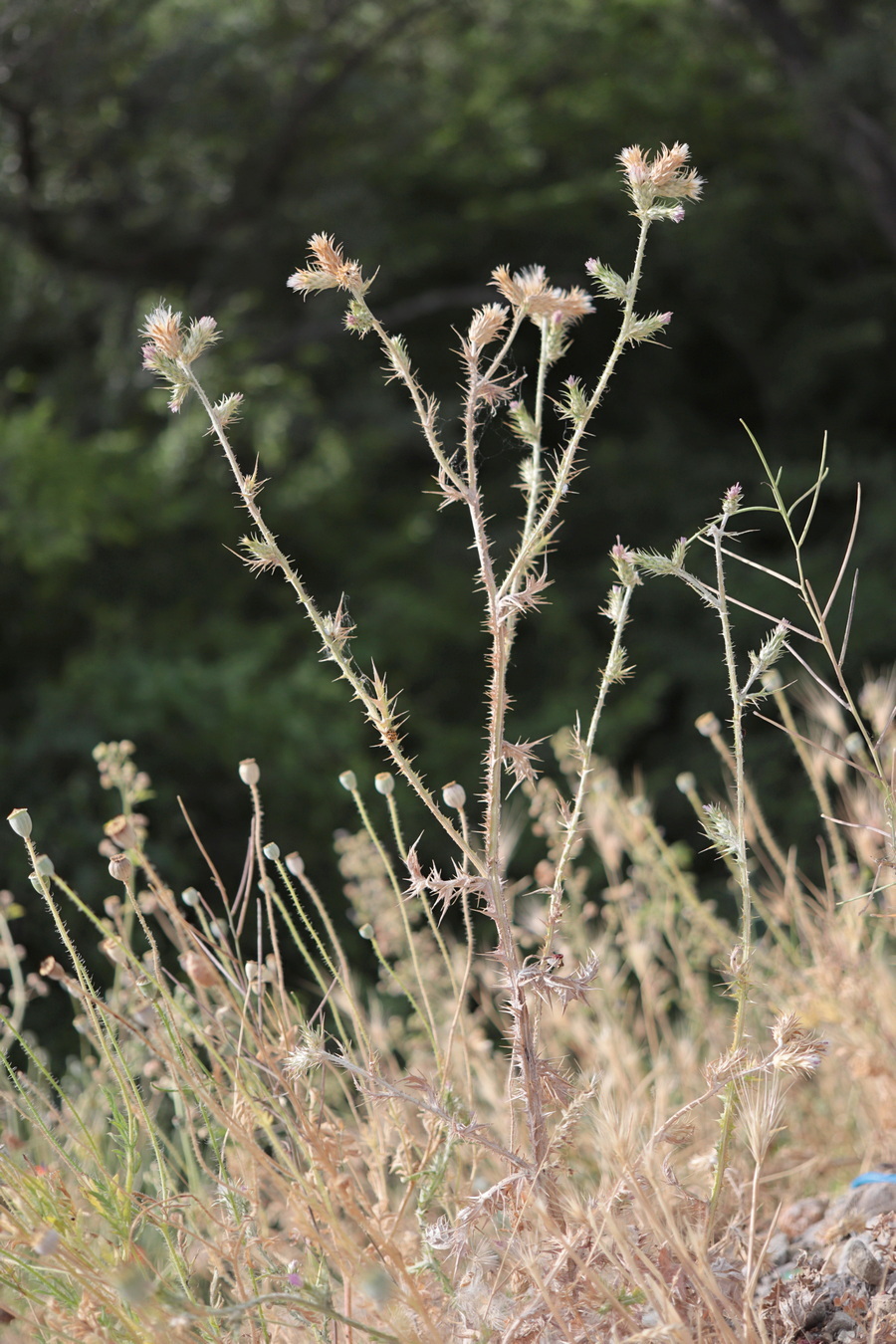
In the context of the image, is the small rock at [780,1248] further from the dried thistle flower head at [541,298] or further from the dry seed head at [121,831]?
the dried thistle flower head at [541,298]

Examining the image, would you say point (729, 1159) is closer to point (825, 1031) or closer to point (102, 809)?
point (825, 1031)

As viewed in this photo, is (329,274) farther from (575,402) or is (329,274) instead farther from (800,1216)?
(800,1216)

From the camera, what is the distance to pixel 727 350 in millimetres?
7270

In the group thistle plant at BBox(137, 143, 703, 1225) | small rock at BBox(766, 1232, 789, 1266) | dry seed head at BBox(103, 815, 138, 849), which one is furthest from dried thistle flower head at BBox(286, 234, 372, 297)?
small rock at BBox(766, 1232, 789, 1266)

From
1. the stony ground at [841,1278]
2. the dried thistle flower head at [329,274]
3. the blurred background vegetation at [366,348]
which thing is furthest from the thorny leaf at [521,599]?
the blurred background vegetation at [366,348]

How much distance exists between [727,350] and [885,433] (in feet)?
3.53

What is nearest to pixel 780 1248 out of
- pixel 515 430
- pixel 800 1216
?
pixel 800 1216

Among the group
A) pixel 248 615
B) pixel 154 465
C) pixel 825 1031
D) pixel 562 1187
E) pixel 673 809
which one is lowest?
pixel 673 809

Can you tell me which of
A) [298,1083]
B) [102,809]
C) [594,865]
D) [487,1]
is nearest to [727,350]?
[487,1]

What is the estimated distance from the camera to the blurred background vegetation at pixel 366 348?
14.4ft

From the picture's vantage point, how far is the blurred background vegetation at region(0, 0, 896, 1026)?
440 centimetres

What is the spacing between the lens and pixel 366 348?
6219 mm

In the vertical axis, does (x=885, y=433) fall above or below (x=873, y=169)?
below

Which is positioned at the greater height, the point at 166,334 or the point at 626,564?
the point at 166,334
